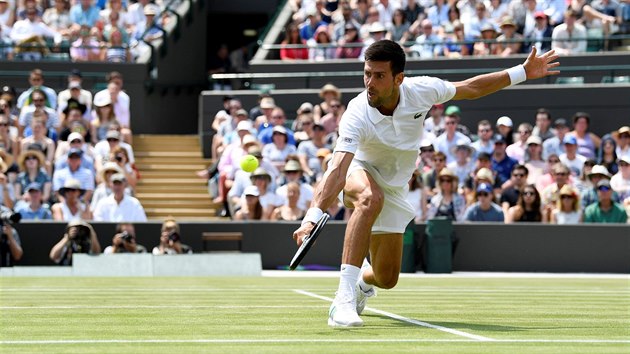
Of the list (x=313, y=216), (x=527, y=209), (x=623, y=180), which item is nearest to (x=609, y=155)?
(x=623, y=180)

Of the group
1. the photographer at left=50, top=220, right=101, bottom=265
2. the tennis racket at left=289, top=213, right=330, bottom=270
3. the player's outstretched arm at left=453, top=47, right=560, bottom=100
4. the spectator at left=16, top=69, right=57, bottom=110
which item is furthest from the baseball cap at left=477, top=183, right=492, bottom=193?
the tennis racket at left=289, top=213, right=330, bottom=270

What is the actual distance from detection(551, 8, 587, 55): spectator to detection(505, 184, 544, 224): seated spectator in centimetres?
523

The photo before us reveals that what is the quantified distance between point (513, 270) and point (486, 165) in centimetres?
182

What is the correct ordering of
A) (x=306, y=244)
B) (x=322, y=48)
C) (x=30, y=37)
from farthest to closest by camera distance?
(x=30, y=37) < (x=322, y=48) < (x=306, y=244)

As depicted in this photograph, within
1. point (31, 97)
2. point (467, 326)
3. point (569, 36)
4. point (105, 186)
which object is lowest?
point (467, 326)

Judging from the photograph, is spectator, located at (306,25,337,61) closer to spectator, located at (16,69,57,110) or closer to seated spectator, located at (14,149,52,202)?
spectator, located at (16,69,57,110)

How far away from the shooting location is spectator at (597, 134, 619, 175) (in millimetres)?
20844

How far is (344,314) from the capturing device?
8.60 meters

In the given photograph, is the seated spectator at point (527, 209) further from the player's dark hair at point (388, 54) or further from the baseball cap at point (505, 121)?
the player's dark hair at point (388, 54)

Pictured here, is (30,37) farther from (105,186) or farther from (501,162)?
(501,162)

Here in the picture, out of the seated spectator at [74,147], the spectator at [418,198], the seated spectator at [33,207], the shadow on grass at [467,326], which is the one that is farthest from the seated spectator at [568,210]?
the shadow on grass at [467,326]

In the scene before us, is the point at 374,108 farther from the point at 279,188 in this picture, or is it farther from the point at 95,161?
the point at 95,161

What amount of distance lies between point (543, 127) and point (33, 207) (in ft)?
28.5

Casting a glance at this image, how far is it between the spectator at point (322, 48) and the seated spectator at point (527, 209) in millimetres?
7657
